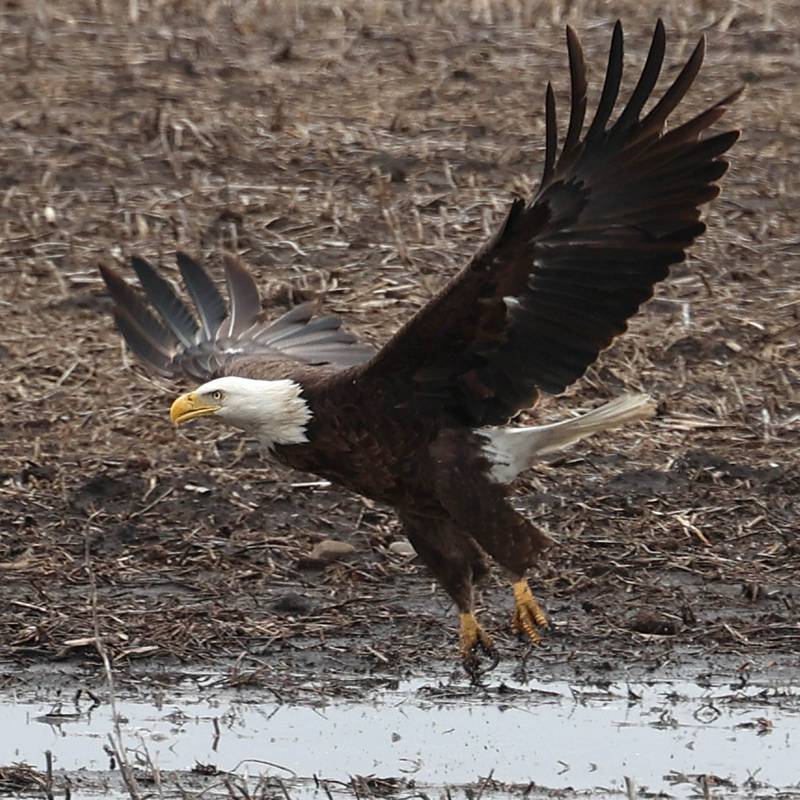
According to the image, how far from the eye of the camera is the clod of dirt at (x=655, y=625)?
6.93 m

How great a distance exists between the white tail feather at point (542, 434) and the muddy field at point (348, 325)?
0.65 meters

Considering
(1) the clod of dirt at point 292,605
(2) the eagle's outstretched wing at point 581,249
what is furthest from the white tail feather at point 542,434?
(1) the clod of dirt at point 292,605

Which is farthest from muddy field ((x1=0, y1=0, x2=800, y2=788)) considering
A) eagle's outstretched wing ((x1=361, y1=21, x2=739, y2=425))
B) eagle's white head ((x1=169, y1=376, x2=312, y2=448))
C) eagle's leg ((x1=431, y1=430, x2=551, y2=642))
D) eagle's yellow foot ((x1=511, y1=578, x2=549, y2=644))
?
eagle's outstretched wing ((x1=361, y1=21, x2=739, y2=425))

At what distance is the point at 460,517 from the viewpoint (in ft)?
21.3

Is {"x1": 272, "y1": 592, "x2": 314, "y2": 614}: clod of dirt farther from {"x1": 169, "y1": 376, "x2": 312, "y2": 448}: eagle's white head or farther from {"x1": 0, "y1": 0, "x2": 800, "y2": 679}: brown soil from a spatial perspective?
{"x1": 169, "y1": 376, "x2": 312, "y2": 448}: eagle's white head

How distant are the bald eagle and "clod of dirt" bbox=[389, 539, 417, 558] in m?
0.59

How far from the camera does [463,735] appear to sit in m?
6.29

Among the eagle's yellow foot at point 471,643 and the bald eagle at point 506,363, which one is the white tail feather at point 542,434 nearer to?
the bald eagle at point 506,363

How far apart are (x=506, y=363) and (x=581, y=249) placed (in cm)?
47

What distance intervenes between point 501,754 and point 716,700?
0.74 metres

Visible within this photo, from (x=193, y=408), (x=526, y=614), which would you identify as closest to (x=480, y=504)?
(x=526, y=614)

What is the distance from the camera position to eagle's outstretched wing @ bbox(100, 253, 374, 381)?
764cm

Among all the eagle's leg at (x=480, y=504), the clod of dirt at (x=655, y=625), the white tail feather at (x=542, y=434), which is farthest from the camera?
the clod of dirt at (x=655, y=625)

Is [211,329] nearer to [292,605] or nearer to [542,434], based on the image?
[292,605]
